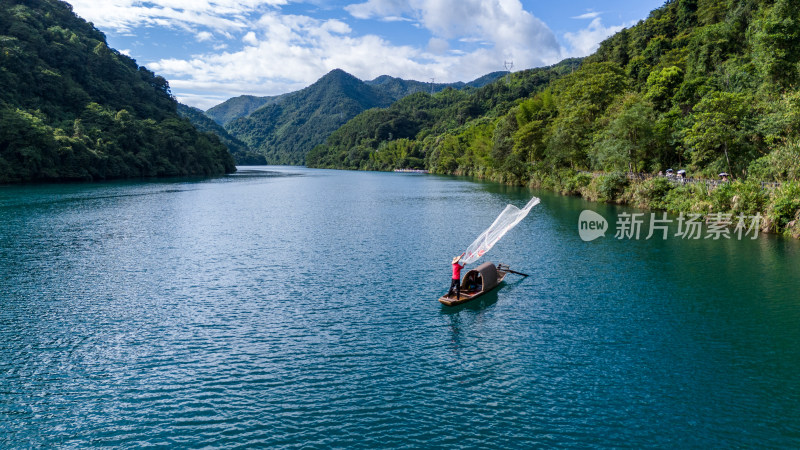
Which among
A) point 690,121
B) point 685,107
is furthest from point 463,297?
point 685,107

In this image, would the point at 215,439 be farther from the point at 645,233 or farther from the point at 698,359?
the point at 645,233

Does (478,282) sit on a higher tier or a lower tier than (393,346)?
higher

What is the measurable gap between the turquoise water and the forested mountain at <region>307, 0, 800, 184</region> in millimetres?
14627

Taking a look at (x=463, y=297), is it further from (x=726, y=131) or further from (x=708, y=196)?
(x=726, y=131)

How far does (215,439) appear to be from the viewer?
13.3 m

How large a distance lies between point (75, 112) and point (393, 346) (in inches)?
5521

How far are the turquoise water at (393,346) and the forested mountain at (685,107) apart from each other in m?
14.6

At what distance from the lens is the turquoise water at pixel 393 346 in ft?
45.4

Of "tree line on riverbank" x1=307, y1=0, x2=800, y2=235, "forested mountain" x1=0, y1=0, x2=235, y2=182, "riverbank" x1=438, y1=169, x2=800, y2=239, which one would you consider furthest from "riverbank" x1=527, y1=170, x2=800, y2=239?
"forested mountain" x1=0, y1=0, x2=235, y2=182

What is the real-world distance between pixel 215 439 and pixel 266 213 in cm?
5249

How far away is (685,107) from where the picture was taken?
6750 cm

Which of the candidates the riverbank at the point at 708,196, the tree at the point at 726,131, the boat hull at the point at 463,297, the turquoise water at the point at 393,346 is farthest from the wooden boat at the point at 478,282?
the tree at the point at 726,131

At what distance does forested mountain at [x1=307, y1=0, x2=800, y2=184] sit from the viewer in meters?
48.2

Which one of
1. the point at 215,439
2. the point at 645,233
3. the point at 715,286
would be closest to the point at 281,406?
the point at 215,439
